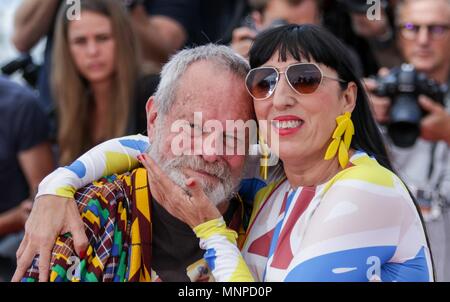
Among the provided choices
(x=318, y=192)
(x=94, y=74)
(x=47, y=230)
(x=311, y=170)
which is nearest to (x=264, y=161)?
(x=311, y=170)

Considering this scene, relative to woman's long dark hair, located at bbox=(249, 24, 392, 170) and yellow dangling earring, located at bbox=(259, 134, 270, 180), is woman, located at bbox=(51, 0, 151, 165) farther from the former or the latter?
woman's long dark hair, located at bbox=(249, 24, 392, 170)

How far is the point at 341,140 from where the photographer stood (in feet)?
8.12

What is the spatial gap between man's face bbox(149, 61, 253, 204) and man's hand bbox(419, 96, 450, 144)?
1.46 meters

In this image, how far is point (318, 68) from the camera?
8.00 ft

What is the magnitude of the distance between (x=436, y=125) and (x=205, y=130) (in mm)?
1631

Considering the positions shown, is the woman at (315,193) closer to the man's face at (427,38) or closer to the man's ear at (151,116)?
the man's ear at (151,116)

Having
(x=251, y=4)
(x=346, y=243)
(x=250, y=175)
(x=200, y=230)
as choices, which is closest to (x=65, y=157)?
(x=251, y=4)

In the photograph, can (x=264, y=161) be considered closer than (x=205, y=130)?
No

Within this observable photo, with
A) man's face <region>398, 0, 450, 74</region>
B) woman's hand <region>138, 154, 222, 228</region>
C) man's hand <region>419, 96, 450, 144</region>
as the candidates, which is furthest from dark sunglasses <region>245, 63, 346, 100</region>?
man's face <region>398, 0, 450, 74</region>

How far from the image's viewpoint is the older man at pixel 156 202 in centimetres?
246

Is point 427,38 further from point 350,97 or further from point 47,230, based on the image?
point 47,230

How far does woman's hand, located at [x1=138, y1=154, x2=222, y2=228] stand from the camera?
7.94 feet
